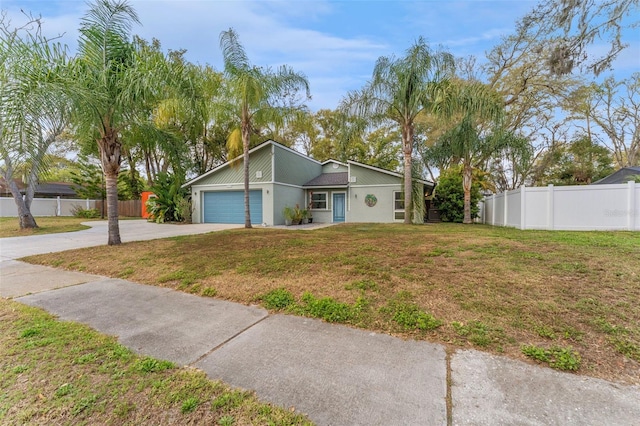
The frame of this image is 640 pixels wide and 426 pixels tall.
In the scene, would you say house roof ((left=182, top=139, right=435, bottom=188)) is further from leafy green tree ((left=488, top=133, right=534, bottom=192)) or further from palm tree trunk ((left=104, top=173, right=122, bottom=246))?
palm tree trunk ((left=104, top=173, right=122, bottom=246))

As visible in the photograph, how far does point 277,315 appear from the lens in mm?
3418

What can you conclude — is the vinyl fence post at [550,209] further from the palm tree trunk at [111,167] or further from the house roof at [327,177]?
the palm tree trunk at [111,167]

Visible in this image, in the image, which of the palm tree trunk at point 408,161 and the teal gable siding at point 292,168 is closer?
the palm tree trunk at point 408,161

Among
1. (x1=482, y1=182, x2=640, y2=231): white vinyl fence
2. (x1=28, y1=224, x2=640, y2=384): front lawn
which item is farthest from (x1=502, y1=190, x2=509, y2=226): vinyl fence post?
(x1=28, y1=224, x2=640, y2=384): front lawn

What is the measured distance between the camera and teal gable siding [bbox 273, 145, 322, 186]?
1445 cm

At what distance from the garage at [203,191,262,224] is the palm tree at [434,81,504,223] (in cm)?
986

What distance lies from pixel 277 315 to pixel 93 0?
8593 mm

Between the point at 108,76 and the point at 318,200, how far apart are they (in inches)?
468

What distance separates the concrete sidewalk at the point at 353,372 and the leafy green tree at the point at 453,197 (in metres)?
14.4

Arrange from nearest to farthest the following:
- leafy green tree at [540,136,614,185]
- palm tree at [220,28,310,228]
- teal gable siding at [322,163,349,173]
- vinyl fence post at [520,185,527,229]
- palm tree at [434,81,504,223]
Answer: vinyl fence post at [520,185,527,229]
palm tree at [220,28,310,228]
palm tree at [434,81,504,223]
teal gable siding at [322,163,349,173]
leafy green tree at [540,136,614,185]

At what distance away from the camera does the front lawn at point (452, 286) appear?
8.70ft

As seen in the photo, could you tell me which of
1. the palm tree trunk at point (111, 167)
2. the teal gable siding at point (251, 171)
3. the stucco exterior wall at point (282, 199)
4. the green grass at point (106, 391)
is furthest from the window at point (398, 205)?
the green grass at point (106, 391)

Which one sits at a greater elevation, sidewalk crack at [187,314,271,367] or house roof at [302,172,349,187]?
house roof at [302,172,349,187]

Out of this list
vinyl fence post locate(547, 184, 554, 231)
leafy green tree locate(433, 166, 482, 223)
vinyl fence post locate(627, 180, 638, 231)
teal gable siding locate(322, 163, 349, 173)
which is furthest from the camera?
teal gable siding locate(322, 163, 349, 173)
